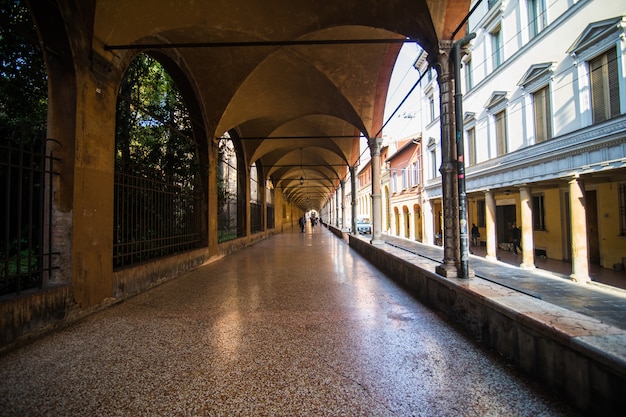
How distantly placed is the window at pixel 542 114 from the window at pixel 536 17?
1771 millimetres

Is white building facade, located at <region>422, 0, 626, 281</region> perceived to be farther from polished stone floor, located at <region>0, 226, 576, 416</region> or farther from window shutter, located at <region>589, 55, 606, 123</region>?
polished stone floor, located at <region>0, 226, 576, 416</region>

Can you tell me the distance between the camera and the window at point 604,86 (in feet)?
22.0

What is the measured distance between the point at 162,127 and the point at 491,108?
10867mm

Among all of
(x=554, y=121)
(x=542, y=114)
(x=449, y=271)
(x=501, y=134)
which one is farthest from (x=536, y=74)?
(x=449, y=271)

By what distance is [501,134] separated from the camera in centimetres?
1082

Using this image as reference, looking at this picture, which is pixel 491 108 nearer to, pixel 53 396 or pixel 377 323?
pixel 377 323

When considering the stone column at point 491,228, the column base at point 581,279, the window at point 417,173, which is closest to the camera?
the column base at point 581,279

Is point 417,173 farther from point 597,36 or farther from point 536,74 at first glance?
point 597,36

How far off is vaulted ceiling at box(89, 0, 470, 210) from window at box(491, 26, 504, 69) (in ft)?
15.9

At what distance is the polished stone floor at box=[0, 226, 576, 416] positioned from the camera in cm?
205

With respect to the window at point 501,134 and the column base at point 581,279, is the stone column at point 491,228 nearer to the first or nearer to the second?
the window at point 501,134

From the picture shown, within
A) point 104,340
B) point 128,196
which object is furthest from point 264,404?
point 128,196

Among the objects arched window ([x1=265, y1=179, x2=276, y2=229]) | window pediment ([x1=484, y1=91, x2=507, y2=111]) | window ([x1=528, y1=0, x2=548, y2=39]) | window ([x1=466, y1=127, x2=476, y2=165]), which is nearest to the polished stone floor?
window pediment ([x1=484, y1=91, x2=507, y2=111])

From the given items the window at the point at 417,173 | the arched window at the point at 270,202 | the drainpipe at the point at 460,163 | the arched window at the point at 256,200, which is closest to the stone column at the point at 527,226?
the drainpipe at the point at 460,163
